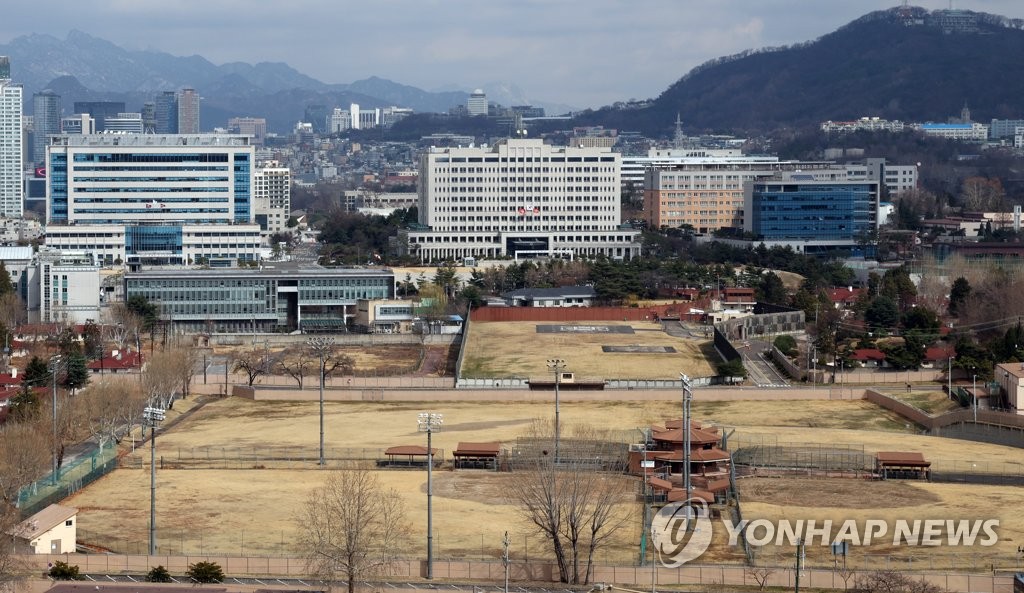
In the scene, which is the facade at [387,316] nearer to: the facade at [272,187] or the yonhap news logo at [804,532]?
the yonhap news logo at [804,532]

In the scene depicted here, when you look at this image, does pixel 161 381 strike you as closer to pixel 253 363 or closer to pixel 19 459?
pixel 253 363

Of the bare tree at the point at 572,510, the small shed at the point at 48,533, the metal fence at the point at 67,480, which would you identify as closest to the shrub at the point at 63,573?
the small shed at the point at 48,533

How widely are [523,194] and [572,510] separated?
82180mm

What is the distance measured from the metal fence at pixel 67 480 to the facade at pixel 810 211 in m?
74.7

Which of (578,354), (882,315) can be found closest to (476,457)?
(578,354)

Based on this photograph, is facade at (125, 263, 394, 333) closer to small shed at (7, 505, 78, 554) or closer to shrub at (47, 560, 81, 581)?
small shed at (7, 505, 78, 554)

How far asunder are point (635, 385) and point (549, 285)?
110 ft

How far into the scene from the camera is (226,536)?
36656 mm

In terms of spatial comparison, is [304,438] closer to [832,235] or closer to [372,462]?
[372,462]

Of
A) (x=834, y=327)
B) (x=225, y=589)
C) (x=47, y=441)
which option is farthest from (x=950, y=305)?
(x=225, y=589)

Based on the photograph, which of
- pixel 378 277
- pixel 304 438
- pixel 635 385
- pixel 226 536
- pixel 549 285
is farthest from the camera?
pixel 549 285

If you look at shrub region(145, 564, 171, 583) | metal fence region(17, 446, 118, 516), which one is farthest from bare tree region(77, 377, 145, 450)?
shrub region(145, 564, 171, 583)

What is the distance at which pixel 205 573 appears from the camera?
32438 millimetres

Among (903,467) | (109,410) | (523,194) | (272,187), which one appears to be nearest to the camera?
(903,467)
